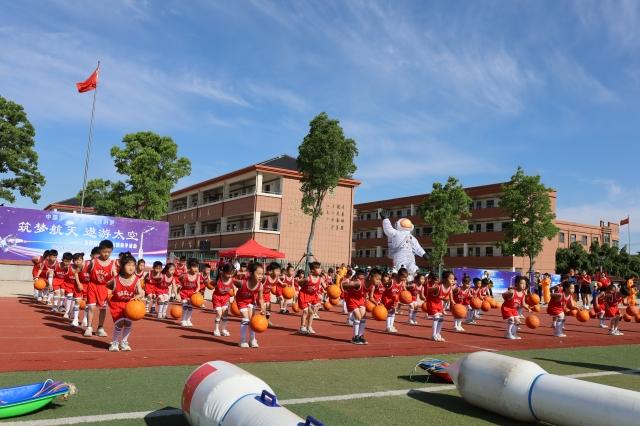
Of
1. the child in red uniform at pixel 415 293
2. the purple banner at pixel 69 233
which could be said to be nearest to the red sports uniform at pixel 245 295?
the child in red uniform at pixel 415 293

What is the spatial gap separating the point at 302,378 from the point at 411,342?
206 inches

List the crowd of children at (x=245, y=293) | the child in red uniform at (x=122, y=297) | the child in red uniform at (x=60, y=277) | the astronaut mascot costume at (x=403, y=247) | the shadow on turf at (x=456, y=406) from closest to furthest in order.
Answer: the shadow on turf at (x=456, y=406), the child in red uniform at (x=122, y=297), the crowd of children at (x=245, y=293), the child in red uniform at (x=60, y=277), the astronaut mascot costume at (x=403, y=247)

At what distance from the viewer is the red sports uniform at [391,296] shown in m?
14.0

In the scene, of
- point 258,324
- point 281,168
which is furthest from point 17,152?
point 258,324

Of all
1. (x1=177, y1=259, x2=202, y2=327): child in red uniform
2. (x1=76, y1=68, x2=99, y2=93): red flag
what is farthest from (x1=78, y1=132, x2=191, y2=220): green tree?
(x1=177, y1=259, x2=202, y2=327): child in red uniform

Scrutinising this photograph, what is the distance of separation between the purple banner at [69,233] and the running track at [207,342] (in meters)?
9.12

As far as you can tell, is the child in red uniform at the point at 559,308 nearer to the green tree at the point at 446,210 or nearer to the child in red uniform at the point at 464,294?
the child in red uniform at the point at 464,294

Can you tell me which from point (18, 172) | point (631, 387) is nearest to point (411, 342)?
point (631, 387)

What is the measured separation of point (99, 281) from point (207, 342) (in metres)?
2.44

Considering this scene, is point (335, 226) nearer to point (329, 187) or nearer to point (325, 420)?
point (329, 187)

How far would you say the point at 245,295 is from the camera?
10.2 metres

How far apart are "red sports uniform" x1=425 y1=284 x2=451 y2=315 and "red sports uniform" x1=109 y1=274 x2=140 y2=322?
24.2 ft

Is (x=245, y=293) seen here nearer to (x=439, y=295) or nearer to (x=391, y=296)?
(x=391, y=296)

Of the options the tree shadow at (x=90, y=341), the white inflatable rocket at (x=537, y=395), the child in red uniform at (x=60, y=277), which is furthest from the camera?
the child in red uniform at (x=60, y=277)
